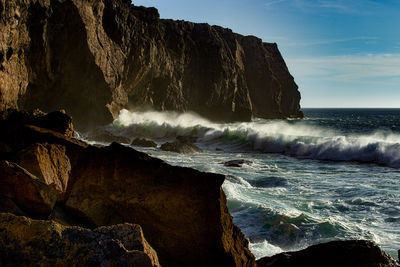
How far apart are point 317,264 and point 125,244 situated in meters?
2.51

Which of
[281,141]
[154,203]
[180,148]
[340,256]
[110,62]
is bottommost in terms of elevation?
[180,148]

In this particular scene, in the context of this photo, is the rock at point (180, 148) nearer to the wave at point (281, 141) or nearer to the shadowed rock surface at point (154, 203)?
the wave at point (281, 141)

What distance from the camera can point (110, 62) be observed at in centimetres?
3262

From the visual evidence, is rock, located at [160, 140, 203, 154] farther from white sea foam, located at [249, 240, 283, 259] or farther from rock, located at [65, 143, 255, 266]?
rock, located at [65, 143, 255, 266]

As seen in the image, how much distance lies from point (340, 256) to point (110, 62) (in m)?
30.9

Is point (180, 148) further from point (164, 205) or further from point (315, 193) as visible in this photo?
point (164, 205)

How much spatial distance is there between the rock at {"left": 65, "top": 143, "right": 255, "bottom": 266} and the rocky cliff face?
17564 millimetres

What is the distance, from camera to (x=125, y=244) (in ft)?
7.55

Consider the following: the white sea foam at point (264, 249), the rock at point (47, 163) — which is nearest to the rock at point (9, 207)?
the rock at point (47, 163)

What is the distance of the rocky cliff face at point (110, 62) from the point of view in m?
23.5

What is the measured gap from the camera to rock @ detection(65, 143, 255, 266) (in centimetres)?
382

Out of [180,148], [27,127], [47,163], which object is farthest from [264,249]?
[180,148]

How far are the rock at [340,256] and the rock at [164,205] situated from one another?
50cm

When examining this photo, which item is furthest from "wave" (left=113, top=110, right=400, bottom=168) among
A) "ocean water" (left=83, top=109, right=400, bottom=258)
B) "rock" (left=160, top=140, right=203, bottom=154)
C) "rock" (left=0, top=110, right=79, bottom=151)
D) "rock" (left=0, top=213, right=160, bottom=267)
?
"rock" (left=0, top=213, right=160, bottom=267)
